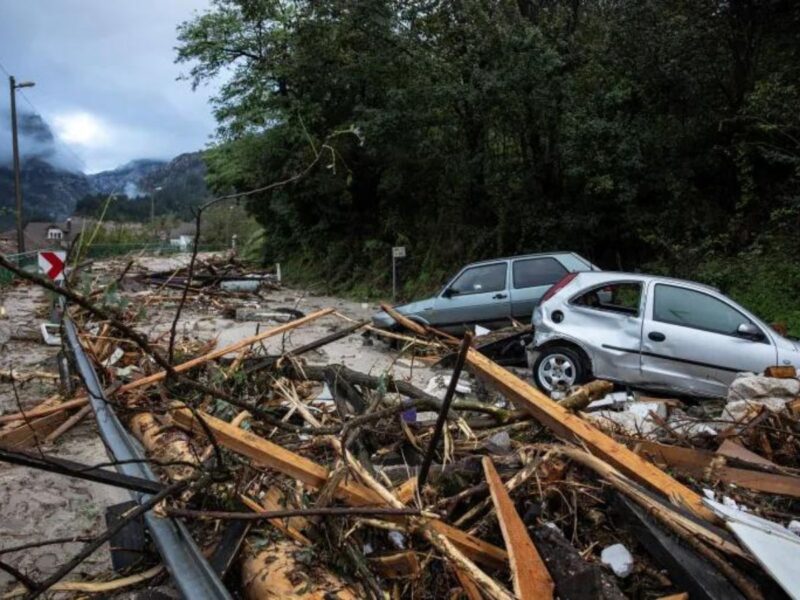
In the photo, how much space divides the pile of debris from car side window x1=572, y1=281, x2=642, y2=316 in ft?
10.6

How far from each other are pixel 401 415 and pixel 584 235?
13.1 meters

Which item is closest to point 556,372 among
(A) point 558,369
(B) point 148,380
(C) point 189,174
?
(A) point 558,369

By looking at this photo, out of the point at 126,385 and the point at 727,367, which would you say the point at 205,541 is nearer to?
the point at 126,385

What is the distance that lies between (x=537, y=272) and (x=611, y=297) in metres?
2.26

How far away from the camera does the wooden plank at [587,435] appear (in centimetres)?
305

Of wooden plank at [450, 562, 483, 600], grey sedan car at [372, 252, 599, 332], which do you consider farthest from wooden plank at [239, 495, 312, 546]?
grey sedan car at [372, 252, 599, 332]

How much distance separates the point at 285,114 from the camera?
898 inches

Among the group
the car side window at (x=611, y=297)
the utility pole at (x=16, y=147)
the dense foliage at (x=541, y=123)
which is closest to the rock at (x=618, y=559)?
the car side window at (x=611, y=297)

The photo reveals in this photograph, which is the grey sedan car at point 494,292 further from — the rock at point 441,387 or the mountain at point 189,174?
the mountain at point 189,174

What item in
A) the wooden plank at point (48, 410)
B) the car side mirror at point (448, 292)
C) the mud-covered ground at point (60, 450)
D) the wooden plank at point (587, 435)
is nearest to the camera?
the wooden plank at point (587, 435)

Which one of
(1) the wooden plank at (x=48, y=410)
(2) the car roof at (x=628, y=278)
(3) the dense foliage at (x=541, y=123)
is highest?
(3) the dense foliage at (x=541, y=123)

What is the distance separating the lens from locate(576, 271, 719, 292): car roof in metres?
7.61

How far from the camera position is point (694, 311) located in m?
7.41

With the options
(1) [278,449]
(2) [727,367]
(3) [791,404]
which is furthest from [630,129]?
(1) [278,449]
